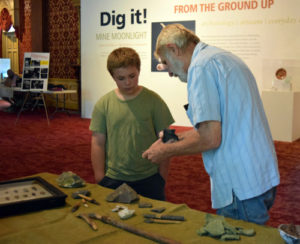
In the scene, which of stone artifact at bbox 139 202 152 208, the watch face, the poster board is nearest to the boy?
stone artifact at bbox 139 202 152 208

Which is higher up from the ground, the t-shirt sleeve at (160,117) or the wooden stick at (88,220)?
the t-shirt sleeve at (160,117)

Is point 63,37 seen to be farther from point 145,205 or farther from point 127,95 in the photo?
point 145,205

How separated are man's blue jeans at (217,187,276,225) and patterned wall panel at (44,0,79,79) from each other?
404 inches

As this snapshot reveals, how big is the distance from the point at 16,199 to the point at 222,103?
3.29 feet

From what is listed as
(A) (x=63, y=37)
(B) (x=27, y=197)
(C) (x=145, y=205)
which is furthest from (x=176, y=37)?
(A) (x=63, y=37)

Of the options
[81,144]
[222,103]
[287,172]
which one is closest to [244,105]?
[222,103]

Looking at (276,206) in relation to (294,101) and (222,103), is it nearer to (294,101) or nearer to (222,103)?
(222,103)

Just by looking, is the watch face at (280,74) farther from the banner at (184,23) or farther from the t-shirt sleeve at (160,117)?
the t-shirt sleeve at (160,117)

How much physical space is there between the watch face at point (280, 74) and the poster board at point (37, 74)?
15.5 feet

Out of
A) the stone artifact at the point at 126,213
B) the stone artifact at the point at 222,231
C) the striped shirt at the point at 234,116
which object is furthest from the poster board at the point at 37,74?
the stone artifact at the point at 222,231

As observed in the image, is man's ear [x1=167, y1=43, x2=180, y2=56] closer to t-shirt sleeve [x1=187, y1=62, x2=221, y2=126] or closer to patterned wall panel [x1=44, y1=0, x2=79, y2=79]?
t-shirt sleeve [x1=187, y1=62, x2=221, y2=126]

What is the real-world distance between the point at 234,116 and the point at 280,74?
20.2 ft

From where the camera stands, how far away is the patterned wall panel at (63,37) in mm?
11609

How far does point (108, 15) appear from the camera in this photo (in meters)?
9.45
